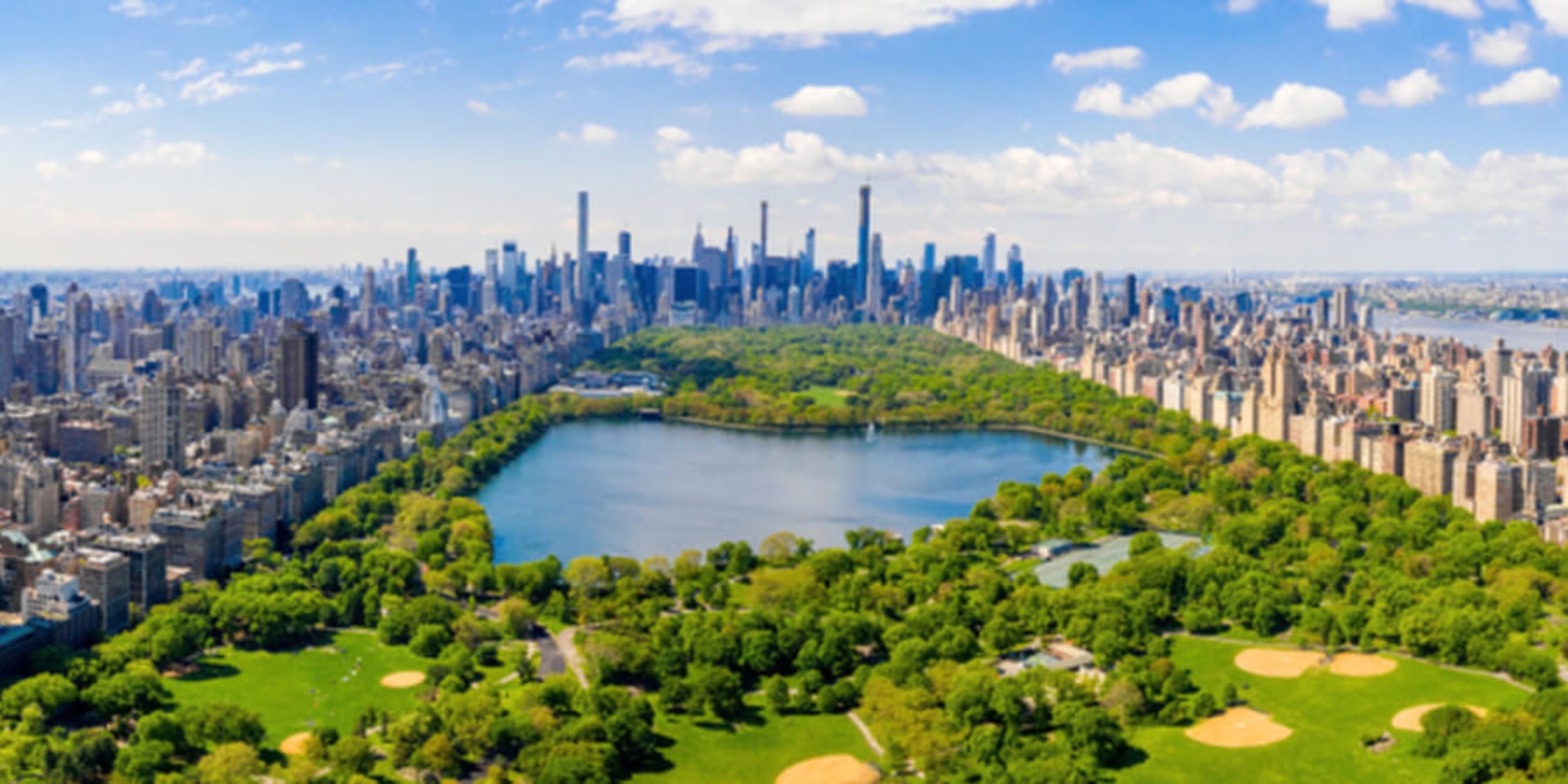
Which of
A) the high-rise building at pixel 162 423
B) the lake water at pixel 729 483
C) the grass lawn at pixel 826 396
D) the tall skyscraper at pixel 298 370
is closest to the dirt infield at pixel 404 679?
the lake water at pixel 729 483

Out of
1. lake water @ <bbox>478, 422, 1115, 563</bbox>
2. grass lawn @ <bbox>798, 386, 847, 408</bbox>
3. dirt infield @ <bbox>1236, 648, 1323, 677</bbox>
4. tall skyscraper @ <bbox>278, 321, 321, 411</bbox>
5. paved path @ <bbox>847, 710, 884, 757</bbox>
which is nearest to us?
paved path @ <bbox>847, 710, 884, 757</bbox>

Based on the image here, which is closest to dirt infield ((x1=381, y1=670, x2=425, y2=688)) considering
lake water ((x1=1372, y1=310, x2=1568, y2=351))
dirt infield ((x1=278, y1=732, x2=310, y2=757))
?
dirt infield ((x1=278, y1=732, x2=310, y2=757))

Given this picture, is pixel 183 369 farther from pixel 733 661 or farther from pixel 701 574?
pixel 733 661

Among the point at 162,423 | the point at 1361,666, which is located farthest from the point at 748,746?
the point at 162,423

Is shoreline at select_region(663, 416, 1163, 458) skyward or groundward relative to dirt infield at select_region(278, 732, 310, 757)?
skyward

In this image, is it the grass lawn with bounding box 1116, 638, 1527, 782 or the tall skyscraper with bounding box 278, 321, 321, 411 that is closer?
the grass lawn with bounding box 1116, 638, 1527, 782

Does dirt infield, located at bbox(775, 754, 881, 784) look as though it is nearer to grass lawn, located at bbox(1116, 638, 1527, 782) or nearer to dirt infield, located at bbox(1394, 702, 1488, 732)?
grass lawn, located at bbox(1116, 638, 1527, 782)

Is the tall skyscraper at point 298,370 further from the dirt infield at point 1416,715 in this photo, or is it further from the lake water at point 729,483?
the dirt infield at point 1416,715
